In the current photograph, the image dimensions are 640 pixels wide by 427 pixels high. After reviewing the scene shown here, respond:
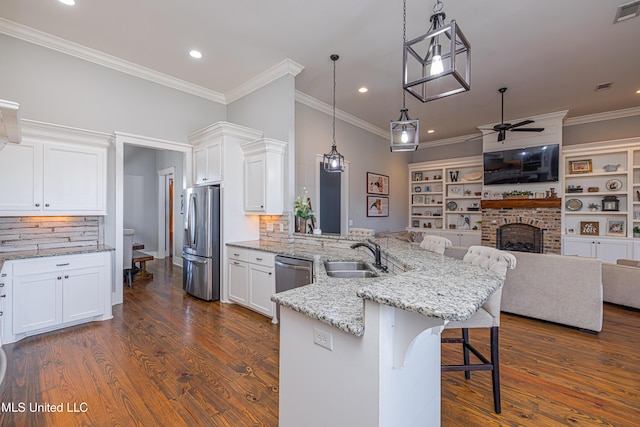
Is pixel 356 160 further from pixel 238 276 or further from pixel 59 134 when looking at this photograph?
pixel 59 134

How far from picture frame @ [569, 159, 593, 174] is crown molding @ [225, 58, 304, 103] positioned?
6.04 m

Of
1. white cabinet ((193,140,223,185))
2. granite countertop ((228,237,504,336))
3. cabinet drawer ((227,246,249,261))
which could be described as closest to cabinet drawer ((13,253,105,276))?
cabinet drawer ((227,246,249,261))

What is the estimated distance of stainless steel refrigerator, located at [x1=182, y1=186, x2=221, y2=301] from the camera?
12.9 feet

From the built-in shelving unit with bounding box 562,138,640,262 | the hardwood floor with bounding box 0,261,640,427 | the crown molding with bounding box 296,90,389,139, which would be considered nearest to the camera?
the hardwood floor with bounding box 0,261,640,427

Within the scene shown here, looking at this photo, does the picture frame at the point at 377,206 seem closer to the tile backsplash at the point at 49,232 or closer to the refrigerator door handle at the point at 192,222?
the refrigerator door handle at the point at 192,222

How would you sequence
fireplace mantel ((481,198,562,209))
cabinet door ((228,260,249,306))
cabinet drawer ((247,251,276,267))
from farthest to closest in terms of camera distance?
fireplace mantel ((481,198,562,209)) < cabinet door ((228,260,249,306)) < cabinet drawer ((247,251,276,267))

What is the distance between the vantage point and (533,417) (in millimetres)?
1872

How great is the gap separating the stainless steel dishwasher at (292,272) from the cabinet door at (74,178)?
7.92 feet

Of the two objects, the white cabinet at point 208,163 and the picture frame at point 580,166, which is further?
the picture frame at point 580,166

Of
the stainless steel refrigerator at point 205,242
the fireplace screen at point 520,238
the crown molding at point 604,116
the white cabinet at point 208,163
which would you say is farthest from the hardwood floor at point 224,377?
the crown molding at point 604,116

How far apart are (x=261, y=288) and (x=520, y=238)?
5671 mm

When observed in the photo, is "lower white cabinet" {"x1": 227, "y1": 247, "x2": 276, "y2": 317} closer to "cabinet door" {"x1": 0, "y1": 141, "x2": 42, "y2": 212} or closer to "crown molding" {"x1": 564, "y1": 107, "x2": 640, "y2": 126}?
"cabinet door" {"x1": 0, "y1": 141, "x2": 42, "y2": 212}

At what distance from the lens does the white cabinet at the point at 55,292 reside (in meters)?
2.77

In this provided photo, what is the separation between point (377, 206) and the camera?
6789 millimetres
